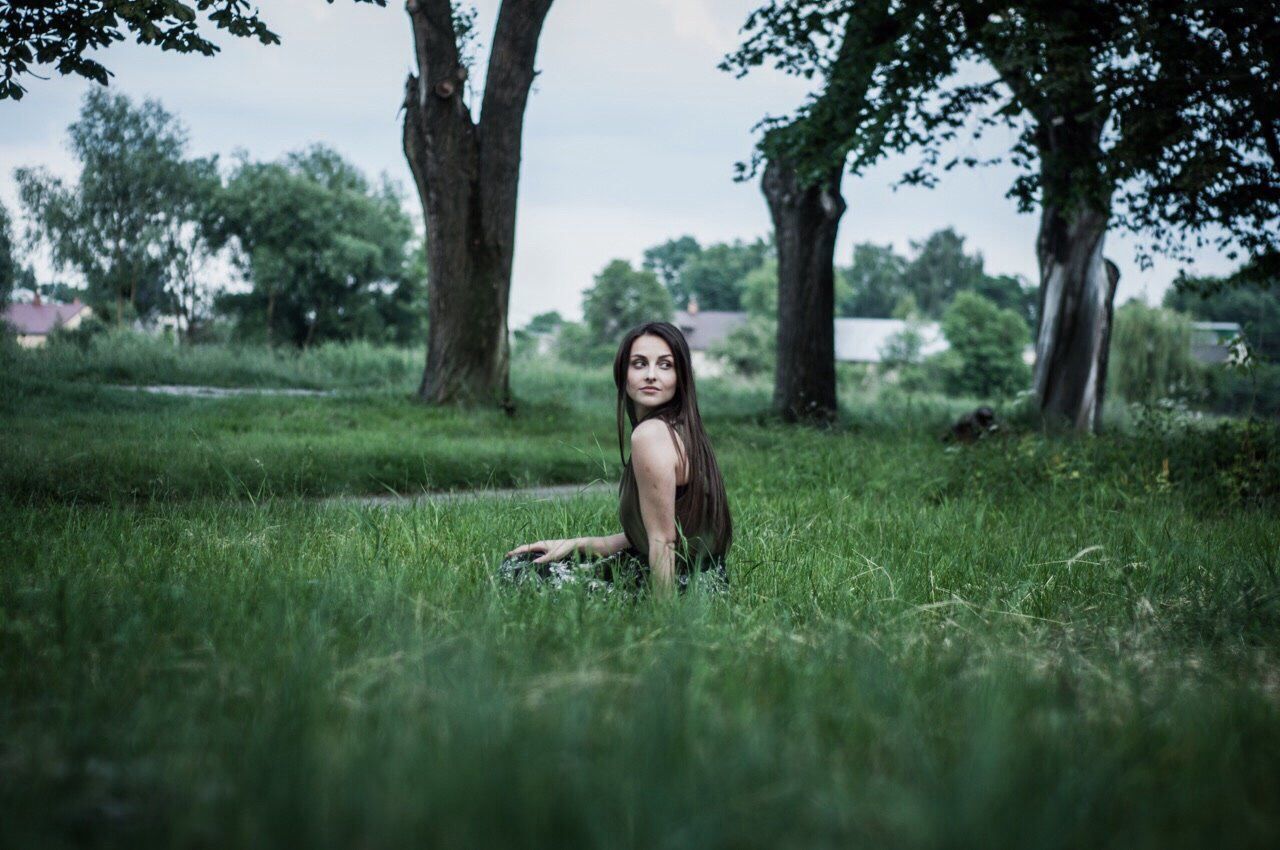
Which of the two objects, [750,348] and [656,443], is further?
[750,348]

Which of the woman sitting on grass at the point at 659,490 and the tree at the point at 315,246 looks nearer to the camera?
the woman sitting on grass at the point at 659,490

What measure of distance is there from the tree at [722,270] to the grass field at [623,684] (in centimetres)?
9834

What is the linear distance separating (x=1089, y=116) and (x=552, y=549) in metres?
8.07

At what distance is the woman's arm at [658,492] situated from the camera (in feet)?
12.8

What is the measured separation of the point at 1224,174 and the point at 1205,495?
3380mm

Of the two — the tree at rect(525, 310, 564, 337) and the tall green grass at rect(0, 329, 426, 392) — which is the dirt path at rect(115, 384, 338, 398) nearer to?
the tall green grass at rect(0, 329, 426, 392)

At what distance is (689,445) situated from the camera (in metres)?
4.07

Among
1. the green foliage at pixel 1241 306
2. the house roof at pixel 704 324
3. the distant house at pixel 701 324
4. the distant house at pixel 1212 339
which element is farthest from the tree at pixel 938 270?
the distant house at pixel 1212 339

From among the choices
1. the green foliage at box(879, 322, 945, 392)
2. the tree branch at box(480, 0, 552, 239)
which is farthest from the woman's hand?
the green foliage at box(879, 322, 945, 392)

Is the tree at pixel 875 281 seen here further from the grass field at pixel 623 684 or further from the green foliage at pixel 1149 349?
the grass field at pixel 623 684

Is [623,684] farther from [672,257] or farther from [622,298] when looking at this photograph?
[672,257]

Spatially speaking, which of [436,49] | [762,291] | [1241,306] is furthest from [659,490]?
[1241,306]

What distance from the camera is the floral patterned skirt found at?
3.90m

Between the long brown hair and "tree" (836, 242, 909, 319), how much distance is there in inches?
4250
